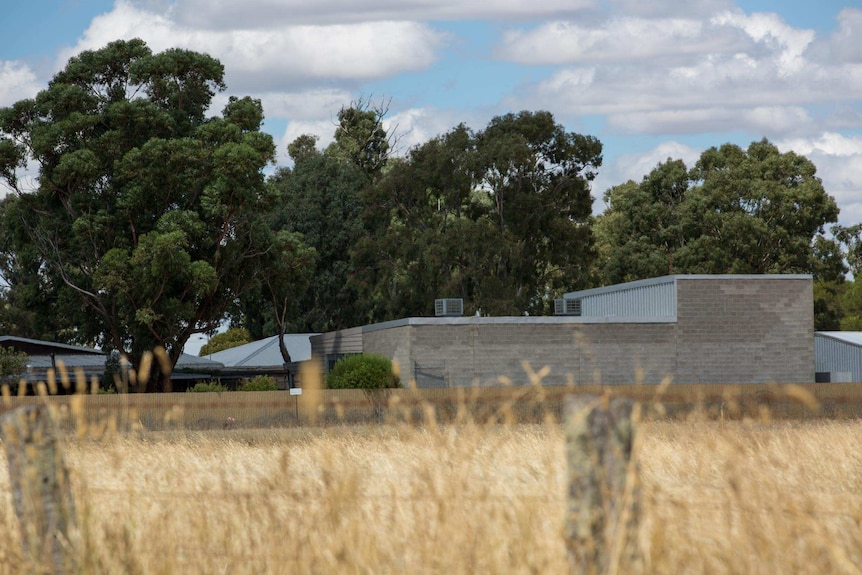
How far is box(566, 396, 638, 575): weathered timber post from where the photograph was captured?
499 cm

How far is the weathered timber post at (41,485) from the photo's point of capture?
6250mm

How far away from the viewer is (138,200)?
43.3 m

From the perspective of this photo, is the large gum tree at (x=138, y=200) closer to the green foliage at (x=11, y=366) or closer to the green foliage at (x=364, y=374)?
the green foliage at (x=11, y=366)

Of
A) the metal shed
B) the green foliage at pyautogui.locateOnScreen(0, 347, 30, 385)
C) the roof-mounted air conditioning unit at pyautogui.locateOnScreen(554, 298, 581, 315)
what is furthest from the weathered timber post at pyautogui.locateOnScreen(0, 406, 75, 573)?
the metal shed

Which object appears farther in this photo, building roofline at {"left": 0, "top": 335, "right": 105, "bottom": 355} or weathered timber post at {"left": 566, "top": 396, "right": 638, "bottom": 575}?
building roofline at {"left": 0, "top": 335, "right": 105, "bottom": 355}

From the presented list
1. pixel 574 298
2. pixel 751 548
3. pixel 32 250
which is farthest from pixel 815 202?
pixel 751 548

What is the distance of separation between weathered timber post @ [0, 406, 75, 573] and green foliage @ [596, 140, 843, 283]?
60.3m

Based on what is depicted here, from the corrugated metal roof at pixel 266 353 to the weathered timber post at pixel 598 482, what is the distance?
55661 millimetres

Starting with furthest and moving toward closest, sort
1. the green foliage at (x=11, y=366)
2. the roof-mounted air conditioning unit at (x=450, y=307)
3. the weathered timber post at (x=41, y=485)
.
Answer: the roof-mounted air conditioning unit at (x=450, y=307), the green foliage at (x=11, y=366), the weathered timber post at (x=41, y=485)

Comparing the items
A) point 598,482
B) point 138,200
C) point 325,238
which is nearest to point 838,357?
point 138,200

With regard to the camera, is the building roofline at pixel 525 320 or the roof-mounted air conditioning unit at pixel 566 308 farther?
the roof-mounted air conditioning unit at pixel 566 308

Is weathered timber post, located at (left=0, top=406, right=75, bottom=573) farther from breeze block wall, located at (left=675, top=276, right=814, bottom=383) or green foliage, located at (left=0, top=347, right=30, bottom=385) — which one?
green foliage, located at (left=0, top=347, right=30, bottom=385)

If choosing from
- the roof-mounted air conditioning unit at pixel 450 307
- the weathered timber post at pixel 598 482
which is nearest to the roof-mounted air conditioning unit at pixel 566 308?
the roof-mounted air conditioning unit at pixel 450 307

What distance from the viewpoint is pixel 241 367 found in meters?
60.1
